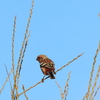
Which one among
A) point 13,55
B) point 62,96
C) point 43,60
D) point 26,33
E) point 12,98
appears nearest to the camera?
point 12,98

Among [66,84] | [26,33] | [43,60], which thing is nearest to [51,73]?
[43,60]

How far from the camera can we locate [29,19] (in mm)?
3707

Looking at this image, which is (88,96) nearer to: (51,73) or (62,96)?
(62,96)

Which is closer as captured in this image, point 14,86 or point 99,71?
point 14,86

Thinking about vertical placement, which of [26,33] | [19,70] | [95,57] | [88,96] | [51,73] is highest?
[51,73]

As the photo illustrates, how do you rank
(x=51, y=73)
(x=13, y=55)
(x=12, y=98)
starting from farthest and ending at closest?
(x=51, y=73) < (x=13, y=55) < (x=12, y=98)

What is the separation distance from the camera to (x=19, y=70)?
322 centimetres

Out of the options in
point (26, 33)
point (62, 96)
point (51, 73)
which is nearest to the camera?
point (26, 33)

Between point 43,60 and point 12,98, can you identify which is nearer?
point 12,98

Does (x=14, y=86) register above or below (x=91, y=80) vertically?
above

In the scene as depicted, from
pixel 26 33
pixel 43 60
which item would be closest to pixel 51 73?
pixel 43 60

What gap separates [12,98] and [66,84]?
1.18 meters

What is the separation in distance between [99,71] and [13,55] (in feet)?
3.69

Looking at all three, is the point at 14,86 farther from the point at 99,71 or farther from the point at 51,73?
the point at 51,73
